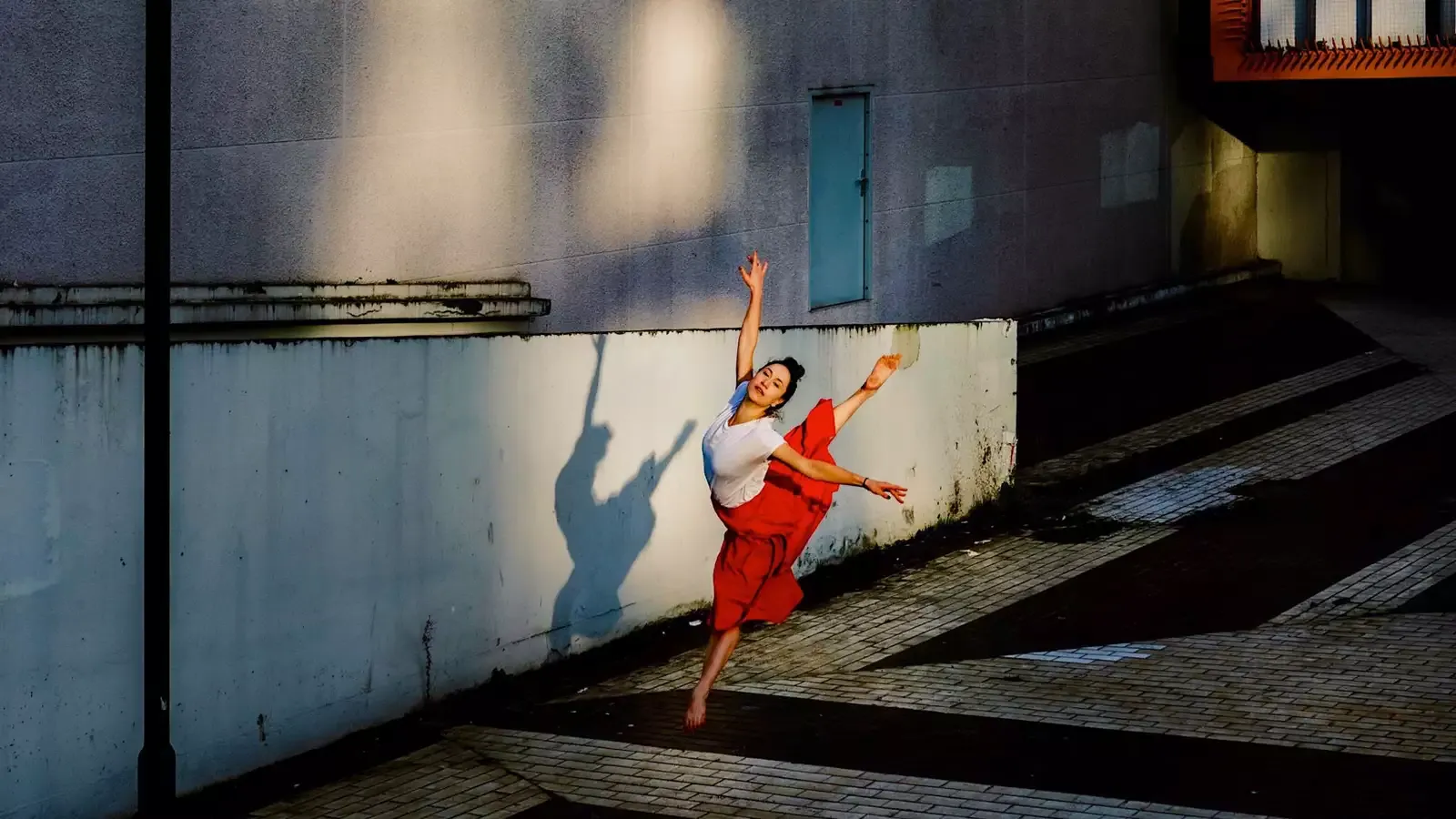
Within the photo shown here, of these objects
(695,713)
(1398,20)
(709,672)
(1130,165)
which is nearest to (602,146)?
(709,672)

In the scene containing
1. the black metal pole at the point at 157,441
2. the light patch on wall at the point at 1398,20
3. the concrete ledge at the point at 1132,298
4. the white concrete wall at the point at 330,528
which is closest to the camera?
the black metal pole at the point at 157,441

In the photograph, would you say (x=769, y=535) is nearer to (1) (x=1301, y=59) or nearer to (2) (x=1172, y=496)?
(2) (x=1172, y=496)

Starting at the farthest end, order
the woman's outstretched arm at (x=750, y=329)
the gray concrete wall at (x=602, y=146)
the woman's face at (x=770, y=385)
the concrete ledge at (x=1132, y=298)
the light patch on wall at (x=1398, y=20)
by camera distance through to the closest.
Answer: the light patch on wall at (x=1398, y=20) → the concrete ledge at (x=1132, y=298) → the gray concrete wall at (x=602, y=146) → the woman's outstretched arm at (x=750, y=329) → the woman's face at (x=770, y=385)

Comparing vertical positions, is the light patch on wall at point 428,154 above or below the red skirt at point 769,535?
above

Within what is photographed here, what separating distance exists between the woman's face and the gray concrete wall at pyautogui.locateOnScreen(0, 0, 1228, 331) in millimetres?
4257

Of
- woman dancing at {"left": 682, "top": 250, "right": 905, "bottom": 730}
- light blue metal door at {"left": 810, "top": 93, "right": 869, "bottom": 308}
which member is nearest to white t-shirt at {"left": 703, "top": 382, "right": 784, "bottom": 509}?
woman dancing at {"left": 682, "top": 250, "right": 905, "bottom": 730}

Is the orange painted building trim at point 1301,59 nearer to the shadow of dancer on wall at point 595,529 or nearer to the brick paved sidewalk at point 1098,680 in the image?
the brick paved sidewalk at point 1098,680

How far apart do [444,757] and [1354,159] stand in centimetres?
1854

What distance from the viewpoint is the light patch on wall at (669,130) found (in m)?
14.6

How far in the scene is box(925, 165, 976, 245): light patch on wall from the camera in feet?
61.9

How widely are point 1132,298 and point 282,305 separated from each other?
13.0 m

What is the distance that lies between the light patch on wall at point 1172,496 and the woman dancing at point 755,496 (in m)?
5.14

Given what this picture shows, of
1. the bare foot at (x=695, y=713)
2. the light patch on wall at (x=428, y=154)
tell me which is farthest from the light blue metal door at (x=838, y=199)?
the bare foot at (x=695, y=713)

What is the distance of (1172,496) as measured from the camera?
1412 centimetres
